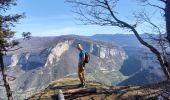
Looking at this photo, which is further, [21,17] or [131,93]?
[21,17]

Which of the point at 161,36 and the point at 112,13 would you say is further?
the point at 161,36

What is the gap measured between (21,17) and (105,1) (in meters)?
7.24

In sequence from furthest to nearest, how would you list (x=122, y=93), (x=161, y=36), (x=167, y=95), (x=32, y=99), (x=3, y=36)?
(x=161, y=36) → (x=3, y=36) → (x=32, y=99) → (x=122, y=93) → (x=167, y=95)

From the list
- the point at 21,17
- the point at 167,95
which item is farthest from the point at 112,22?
the point at 167,95

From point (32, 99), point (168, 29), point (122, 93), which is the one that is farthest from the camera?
point (32, 99)

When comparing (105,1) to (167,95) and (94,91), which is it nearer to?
(94,91)

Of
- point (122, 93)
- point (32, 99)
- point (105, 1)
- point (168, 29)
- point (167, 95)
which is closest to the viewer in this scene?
point (167, 95)

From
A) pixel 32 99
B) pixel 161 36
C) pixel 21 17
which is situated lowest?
pixel 32 99

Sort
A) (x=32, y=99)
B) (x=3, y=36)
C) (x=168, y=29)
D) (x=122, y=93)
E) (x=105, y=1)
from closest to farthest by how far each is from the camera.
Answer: (x=168, y=29) < (x=122, y=93) < (x=32, y=99) < (x=105, y=1) < (x=3, y=36)

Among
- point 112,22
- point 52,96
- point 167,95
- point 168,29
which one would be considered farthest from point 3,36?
point 167,95

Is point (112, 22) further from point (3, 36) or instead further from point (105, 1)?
point (3, 36)

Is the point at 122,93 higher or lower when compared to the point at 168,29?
lower

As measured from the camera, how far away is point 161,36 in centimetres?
3114

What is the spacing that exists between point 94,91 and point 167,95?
5.51 meters
